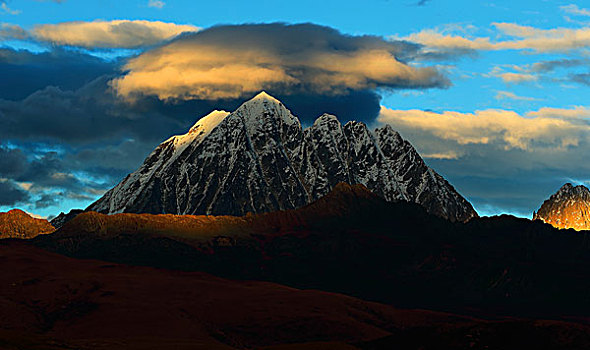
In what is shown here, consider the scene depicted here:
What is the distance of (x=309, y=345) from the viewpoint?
475 feet

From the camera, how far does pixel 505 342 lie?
13388cm

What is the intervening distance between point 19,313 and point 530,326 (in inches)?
4139

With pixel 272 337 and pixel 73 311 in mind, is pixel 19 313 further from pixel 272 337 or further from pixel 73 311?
pixel 272 337

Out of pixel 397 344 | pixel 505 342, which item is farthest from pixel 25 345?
pixel 505 342

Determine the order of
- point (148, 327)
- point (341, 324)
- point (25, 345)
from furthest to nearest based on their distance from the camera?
point (341, 324) → point (148, 327) → point (25, 345)

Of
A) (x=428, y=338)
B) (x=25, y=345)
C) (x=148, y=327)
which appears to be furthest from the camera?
(x=148, y=327)

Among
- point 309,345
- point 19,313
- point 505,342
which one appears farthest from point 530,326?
point 19,313

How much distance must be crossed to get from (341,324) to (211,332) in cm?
2766

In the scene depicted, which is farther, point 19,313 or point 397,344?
point 19,313

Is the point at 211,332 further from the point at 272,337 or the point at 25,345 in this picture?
the point at 25,345

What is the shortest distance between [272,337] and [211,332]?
1219 centimetres

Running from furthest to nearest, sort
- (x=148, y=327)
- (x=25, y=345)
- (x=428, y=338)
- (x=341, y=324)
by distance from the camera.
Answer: (x=341, y=324), (x=148, y=327), (x=428, y=338), (x=25, y=345)

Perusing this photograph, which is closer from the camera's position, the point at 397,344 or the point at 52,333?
the point at 397,344

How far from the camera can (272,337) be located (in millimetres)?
185125
